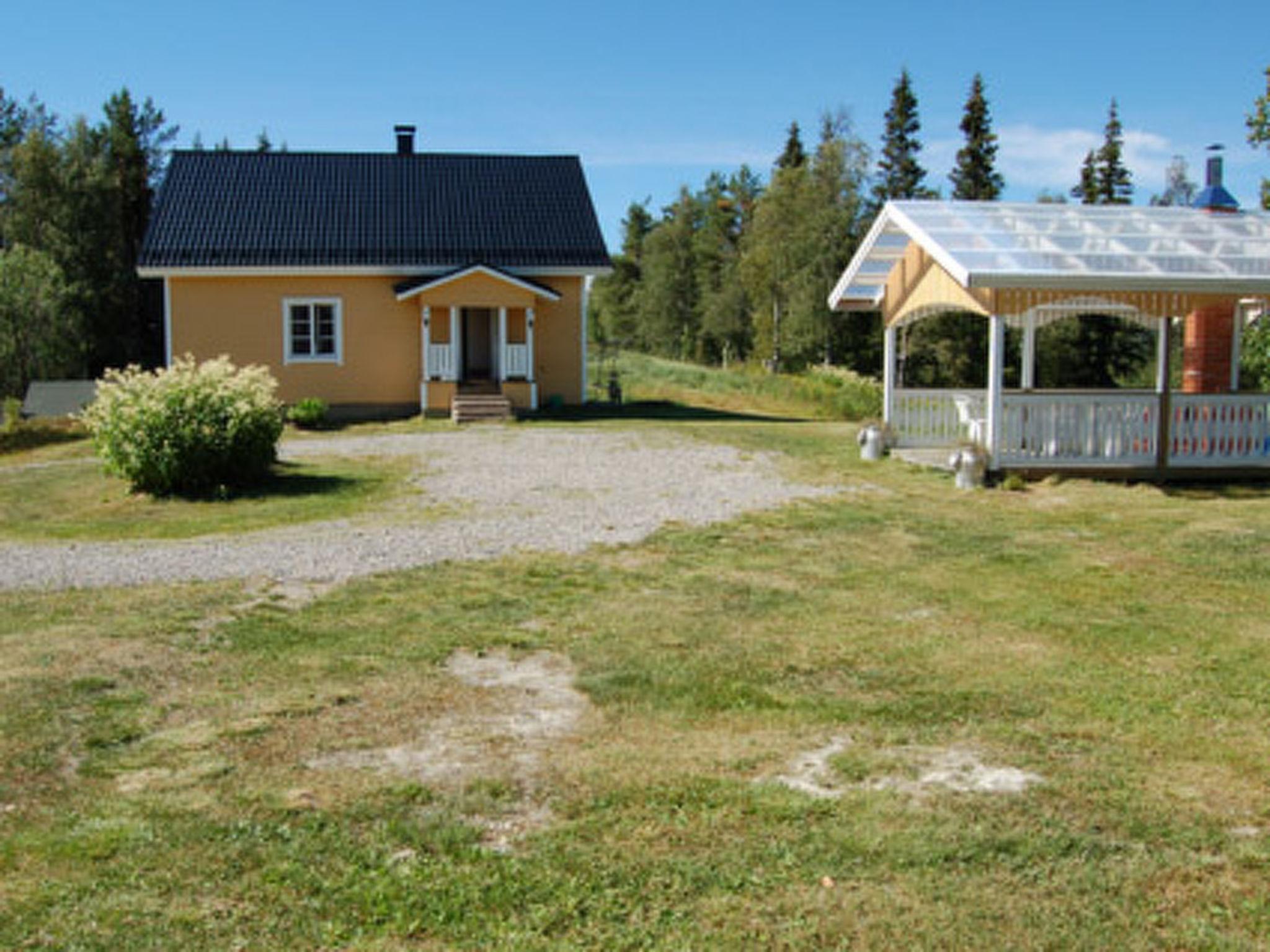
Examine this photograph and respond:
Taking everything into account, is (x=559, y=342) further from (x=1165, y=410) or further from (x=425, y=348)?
(x=1165, y=410)

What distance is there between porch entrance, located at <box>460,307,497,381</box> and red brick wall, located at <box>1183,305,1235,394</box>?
14.8m

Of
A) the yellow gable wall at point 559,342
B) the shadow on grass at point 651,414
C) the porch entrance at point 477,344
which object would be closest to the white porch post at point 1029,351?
the shadow on grass at point 651,414

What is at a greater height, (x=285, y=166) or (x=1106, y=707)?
(x=285, y=166)

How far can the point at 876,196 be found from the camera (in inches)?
1877

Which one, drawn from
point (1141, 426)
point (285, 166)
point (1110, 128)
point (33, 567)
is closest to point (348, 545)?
point (33, 567)

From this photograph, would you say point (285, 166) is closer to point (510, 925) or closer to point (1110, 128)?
point (510, 925)

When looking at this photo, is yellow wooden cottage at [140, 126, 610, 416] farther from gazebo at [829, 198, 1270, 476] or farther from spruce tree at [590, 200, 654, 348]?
spruce tree at [590, 200, 654, 348]

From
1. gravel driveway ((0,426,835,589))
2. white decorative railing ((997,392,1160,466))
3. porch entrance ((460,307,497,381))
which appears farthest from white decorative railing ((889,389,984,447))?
porch entrance ((460,307,497,381))

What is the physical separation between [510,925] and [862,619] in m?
4.57

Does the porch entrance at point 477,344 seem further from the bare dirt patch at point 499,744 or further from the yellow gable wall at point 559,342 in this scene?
the bare dirt patch at point 499,744

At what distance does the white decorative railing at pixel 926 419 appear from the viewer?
18781 millimetres

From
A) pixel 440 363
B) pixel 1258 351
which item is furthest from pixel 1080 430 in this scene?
pixel 440 363

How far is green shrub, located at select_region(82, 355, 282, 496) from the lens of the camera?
1414 centimetres

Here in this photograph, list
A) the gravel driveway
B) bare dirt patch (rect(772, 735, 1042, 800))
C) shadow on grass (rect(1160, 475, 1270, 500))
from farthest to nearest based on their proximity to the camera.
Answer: shadow on grass (rect(1160, 475, 1270, 500)), the gravel driveway, bare dirt patch (rect(772, 735, 1042, 800))
